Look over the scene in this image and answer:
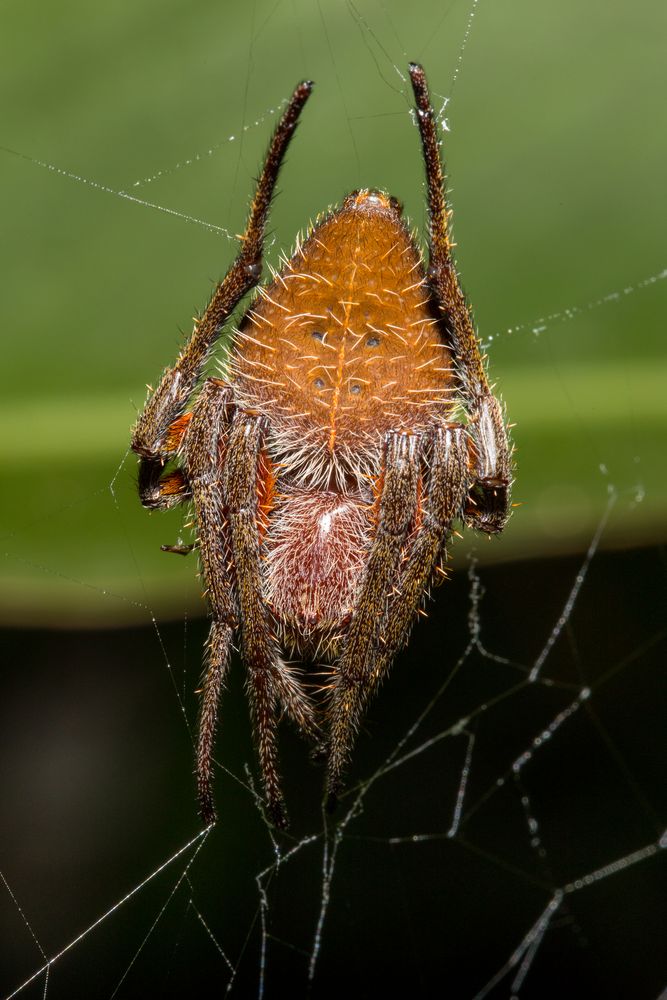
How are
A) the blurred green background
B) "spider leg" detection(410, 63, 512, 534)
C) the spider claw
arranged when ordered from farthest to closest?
the blurred green background, the spider claw, "spider leg" detection(410, 63, 512, 534)

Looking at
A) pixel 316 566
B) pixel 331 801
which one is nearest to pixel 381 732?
pixel 331 801

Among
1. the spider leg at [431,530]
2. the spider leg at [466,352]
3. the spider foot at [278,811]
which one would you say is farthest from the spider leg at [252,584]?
the spider leg at [466,352]

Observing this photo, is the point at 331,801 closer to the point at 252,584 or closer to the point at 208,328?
the point at 252,584

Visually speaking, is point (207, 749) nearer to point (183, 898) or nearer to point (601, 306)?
point (183, 898)

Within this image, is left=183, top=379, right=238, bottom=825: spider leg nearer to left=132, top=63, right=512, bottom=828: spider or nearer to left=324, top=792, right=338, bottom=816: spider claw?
left=132, top=63, right=512, bottom=828: spider

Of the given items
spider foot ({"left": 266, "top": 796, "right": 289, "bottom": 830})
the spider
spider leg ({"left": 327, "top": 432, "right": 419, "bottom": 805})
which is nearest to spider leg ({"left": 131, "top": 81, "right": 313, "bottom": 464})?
the spider

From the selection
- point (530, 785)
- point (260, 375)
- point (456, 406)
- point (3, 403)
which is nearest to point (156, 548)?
point (3, 403)

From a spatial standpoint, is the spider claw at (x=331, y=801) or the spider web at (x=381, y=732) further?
the spider web at (x=381, y=732)

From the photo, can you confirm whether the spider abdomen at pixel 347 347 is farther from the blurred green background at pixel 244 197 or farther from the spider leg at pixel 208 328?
the blurred green background at pixel 244 197
